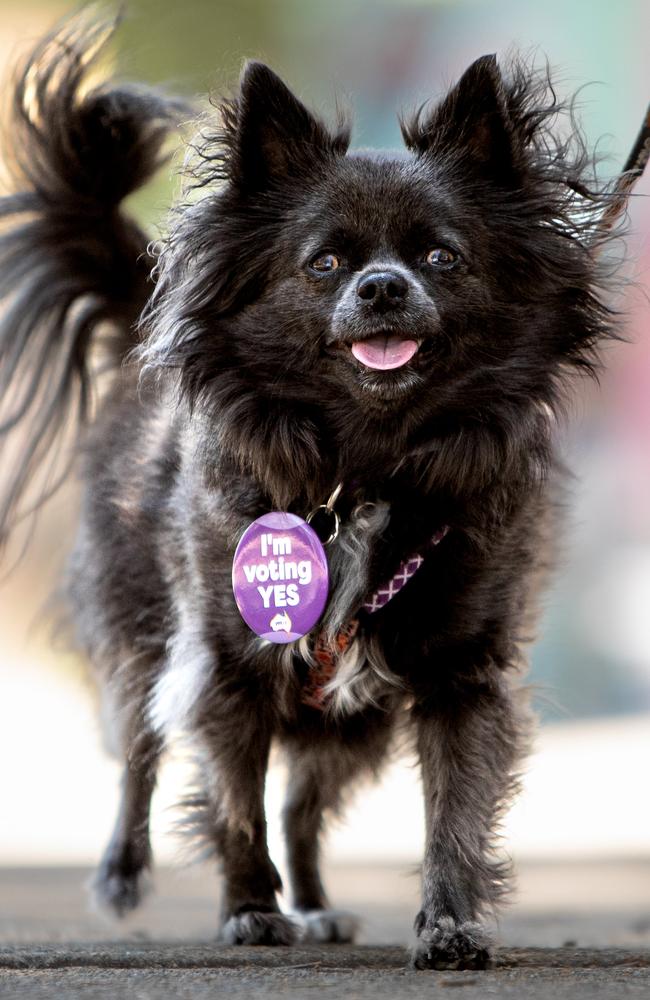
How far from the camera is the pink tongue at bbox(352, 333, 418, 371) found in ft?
11.9

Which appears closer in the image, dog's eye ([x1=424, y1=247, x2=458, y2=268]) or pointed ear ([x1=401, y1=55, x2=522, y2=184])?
dog's eye ([x1=424, y1=247, x2=458, y2=268])

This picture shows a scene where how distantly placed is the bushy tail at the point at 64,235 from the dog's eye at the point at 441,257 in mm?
1358

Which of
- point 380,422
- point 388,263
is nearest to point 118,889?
point 380,422

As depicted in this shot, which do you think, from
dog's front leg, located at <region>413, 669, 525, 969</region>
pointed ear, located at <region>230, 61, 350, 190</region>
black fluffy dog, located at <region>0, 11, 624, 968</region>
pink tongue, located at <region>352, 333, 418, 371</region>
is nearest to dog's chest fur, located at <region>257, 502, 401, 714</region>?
black fluffy dog, located at <region>0, 11, 624, 968</region>

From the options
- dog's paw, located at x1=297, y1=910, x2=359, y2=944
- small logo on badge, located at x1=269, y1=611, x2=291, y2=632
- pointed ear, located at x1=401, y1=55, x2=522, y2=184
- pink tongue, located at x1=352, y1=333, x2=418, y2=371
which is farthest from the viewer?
dog's paw, located at x1=297, y1=910, x2=359, y2=944

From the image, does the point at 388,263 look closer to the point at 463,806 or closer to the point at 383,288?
the point at 383,288

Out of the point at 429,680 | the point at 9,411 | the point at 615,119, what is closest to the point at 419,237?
the point at 429,680

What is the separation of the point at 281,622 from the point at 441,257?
3.06 ft

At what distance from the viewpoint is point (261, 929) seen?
13.4 feet

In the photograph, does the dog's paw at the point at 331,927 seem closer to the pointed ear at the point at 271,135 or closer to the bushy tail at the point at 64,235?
the bushy tail at the point at 64,235

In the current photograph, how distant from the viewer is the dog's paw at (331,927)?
450 cm

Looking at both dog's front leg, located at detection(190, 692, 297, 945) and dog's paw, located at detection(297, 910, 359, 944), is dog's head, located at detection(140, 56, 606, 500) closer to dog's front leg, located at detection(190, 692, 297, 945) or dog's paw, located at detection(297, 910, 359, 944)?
dog's front leg, located at detection(190, 692, 297, 945)

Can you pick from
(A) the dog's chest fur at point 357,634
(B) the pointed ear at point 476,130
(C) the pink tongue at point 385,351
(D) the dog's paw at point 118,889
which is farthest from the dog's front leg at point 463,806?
(D) the dog's paw at point 118,889

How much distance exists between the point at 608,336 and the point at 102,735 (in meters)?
2.33
